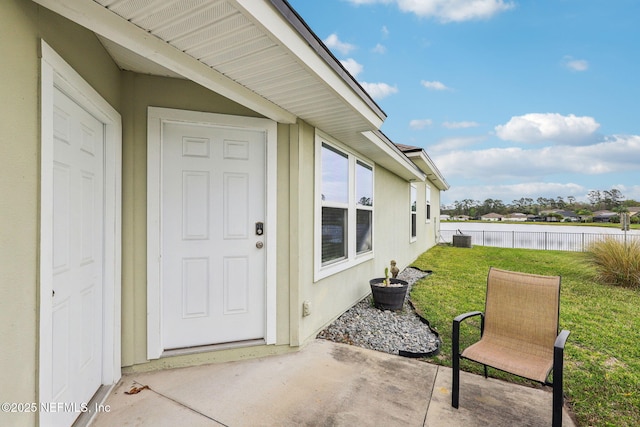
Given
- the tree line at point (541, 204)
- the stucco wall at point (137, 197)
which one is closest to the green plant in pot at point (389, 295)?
the stucco wall at point (137, 197)

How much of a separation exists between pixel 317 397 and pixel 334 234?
7.30ft

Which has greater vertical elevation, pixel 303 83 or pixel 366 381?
pixel 303 83

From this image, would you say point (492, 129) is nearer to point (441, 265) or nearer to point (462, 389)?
point (441, 265)

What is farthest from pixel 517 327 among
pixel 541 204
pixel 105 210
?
pixel 541 204

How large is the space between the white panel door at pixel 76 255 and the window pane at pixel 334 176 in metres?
2.40

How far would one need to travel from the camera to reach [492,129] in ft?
71.2

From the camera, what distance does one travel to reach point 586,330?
13.1 ft

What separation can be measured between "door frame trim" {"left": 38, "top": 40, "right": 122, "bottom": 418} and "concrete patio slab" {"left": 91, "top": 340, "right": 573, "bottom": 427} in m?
0.49

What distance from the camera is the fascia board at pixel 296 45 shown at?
1.56 meters

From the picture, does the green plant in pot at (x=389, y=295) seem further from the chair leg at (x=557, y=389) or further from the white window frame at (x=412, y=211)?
the white window frame at (x=412, y=211)

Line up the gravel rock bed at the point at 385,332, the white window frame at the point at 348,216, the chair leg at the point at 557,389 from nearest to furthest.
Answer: the chair leg at the point at 557,389
the gravel rock bed at the point at 385,332
the white window frame at the point at 348,216

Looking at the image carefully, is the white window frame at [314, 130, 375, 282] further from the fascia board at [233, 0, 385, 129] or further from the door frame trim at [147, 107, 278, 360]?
the door frame trim at [147, 107, 278, 360]

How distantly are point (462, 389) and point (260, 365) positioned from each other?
1.81 meters

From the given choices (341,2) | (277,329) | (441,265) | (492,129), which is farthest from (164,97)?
(492,129)
